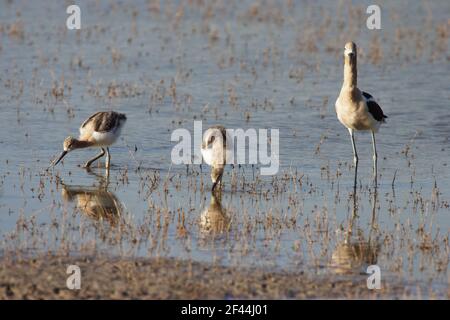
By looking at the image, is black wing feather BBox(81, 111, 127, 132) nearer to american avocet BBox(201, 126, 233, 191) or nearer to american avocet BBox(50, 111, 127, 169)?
american avocet BBox(50, 111, 127, 169)

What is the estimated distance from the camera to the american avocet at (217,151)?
1262 centimetres

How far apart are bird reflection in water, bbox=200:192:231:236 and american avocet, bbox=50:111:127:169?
2389 mm

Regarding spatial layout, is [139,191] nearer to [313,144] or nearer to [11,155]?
[11,155]

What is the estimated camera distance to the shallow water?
10.2 meters

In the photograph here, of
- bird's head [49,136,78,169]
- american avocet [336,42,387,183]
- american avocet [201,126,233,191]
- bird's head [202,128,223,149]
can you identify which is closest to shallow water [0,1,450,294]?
bird's head [49,136,78,169]

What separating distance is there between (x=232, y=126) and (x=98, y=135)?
3.41 metres

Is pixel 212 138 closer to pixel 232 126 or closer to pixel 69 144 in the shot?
pixel 69 144

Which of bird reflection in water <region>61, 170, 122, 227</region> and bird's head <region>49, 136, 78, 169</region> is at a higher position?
bird's head <region>49, 136, 78, 169</region>

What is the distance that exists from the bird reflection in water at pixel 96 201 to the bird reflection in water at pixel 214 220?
40.0 inches

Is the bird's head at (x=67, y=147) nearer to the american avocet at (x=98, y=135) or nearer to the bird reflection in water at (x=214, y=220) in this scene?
the american avocet at (x=98, y=135)

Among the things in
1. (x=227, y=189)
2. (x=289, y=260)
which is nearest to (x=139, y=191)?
(x=227, y=189)

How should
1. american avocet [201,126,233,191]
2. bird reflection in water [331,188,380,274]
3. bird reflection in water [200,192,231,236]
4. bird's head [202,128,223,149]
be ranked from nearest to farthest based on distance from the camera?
bird reflection in water [331,188,380,274] → bird reflection in water [200,192,231,236] → american avocet [201,126,233,191] → bird's head [202,128,223,149]
